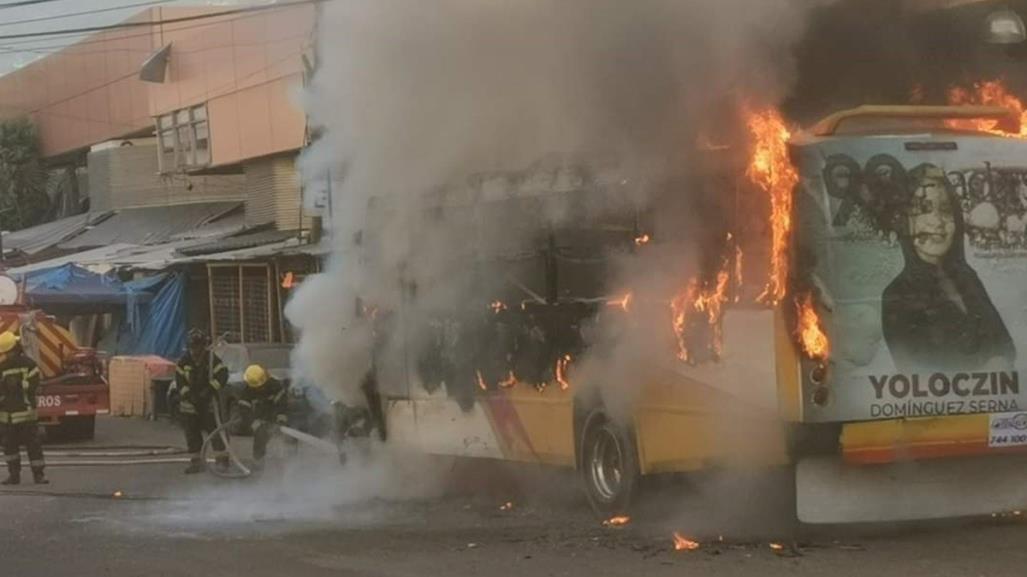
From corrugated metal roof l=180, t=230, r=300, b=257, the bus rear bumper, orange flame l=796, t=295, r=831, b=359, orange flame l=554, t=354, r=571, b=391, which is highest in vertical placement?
corrugated metal roof l=180, t=230, r=300, b=257

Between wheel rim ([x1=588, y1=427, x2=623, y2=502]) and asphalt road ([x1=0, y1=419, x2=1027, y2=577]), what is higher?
wheel rim ([x1=588, y1=427, x2=623, y2=502])

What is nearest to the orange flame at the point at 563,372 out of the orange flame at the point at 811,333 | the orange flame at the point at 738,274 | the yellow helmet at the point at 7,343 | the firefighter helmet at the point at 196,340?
the orange flame at the point at 738,274

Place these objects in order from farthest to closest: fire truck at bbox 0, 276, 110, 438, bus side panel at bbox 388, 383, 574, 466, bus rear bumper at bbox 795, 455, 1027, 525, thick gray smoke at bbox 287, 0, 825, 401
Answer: fire truck at bbox 0, 276, 110, 438, bus side panel at bbox 388, 383, 574, 466, thick gray smoke at bbox 287, 0, 825, 401, bus rear bumper at bbox 795, 455, 1027, 525

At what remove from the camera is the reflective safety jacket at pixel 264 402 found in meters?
13.7

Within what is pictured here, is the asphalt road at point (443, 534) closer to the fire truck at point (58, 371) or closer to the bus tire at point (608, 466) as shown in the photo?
the bus tire at point (608, 466)

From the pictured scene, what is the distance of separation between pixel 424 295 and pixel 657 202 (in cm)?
300

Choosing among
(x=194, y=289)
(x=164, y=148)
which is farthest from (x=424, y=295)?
(x=164, y=148)

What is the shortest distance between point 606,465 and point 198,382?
6.26m

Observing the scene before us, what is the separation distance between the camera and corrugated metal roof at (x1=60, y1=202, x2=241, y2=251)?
34531mm

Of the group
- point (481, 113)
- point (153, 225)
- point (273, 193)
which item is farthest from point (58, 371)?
point (153, 225)

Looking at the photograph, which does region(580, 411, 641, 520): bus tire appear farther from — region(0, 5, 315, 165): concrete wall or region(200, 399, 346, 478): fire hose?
region(0, 5, 315, 165): concrete wall

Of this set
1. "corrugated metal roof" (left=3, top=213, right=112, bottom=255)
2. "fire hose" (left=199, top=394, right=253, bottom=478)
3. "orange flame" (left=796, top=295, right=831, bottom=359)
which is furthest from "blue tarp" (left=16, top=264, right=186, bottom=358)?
"orange flame" (left=796, top=295, right=831, bottom=359)

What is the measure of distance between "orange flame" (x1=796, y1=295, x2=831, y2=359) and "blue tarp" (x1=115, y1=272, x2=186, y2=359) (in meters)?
22.7

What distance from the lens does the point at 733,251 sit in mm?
8523
